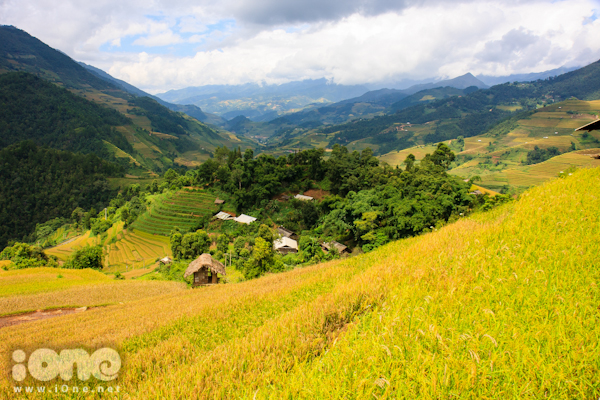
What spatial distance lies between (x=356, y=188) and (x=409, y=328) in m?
44.5

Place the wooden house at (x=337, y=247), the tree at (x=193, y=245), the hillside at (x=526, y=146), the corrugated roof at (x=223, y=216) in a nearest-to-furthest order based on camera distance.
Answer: the wooden house at (x=337, y=247)
the tree at (x=193, y=245)
the corrugated roof at (x=223, y=216)
the hillside at (x=526, y=146)

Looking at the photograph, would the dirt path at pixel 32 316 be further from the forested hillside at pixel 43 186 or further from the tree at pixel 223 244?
the forested hillside at pixel 43 186

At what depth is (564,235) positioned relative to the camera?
16.3 ft

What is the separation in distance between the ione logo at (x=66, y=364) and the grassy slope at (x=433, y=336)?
0.85 feet

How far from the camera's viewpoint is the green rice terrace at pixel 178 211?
57000mm

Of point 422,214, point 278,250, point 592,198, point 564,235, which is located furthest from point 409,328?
point 278,250

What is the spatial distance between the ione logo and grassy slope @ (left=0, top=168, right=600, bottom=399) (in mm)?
258

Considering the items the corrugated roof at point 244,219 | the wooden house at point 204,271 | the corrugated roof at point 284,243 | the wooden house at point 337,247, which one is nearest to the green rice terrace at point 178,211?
the corrugated roof at point 244,219

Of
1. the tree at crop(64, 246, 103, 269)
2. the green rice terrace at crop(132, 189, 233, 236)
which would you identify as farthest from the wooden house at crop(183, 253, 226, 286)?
the green rice terrace at crop(132, 189, 233, 236)

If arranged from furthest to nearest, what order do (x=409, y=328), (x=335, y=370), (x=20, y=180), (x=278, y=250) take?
(x=20, y=180), (x=278, y=250), (x=409, y=328), (x=335, y=370)

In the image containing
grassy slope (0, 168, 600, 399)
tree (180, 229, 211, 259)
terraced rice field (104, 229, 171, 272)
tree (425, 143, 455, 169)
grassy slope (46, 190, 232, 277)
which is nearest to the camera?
grassy slope (0, 168, 600, 399)

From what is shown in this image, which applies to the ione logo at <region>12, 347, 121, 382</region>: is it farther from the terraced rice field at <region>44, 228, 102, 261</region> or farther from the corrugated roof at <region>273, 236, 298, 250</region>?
the terraced rice field at <region>44, 228, 102, 261</region>

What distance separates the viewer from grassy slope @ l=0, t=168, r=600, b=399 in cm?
231

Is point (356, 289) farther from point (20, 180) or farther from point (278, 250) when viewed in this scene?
point (20, 180)
